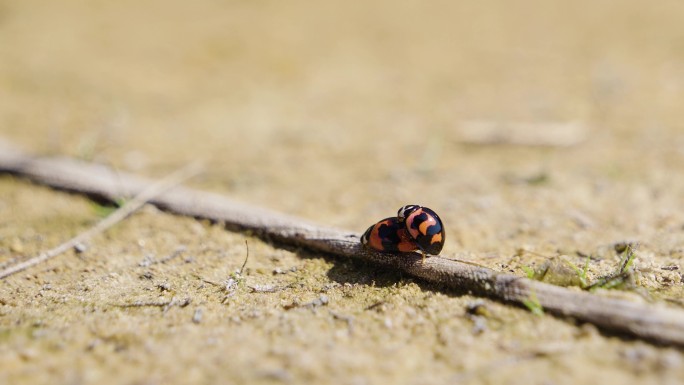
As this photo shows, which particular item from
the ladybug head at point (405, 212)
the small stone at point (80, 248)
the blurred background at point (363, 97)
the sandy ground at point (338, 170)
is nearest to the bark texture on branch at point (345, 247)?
the sandy ground at point (338, 170)

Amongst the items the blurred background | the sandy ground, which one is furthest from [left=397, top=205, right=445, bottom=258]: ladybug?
the blurred background

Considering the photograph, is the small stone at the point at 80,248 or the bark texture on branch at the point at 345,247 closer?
the bark texture on branch at the point at 345,247

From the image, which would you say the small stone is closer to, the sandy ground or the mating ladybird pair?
the sandy ground

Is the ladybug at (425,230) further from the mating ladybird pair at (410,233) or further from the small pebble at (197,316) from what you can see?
the small pebble at (197,316)

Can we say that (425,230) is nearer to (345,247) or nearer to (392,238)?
(392,238)

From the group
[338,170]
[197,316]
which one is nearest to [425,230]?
[197,316]

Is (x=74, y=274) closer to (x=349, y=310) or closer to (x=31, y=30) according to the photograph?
(x=349, y=310)

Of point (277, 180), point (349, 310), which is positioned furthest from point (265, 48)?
point (349, 310)
